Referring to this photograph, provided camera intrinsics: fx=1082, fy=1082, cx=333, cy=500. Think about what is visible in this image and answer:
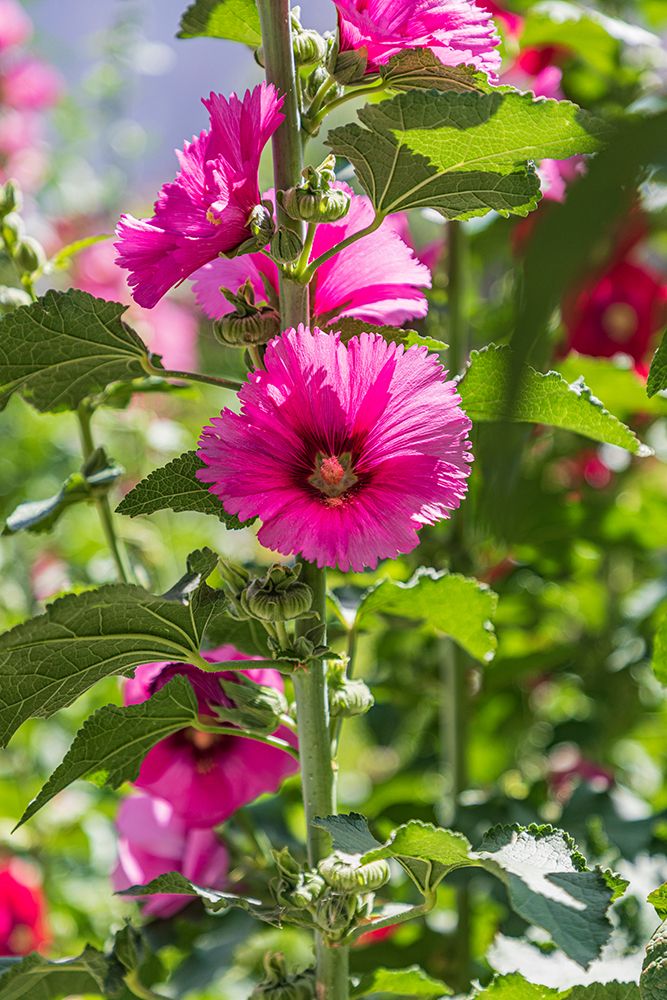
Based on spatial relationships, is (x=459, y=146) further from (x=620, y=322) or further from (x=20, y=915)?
(x=20, y=915)

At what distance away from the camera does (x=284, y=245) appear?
0.41m

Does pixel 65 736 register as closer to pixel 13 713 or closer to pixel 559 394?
pixel 13 713

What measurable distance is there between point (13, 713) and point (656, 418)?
28.2 inches

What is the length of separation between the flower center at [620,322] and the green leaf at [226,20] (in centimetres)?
60

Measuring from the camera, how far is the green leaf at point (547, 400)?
0.44 m

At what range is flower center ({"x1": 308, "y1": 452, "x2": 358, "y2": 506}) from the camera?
41 cm

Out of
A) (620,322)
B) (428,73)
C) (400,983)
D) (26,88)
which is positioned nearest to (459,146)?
(428,73)

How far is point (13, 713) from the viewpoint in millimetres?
435

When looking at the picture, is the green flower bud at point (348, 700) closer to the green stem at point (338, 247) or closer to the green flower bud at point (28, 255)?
the green stem at point (338, 247)

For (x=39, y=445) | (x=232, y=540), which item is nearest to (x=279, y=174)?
(x=39, y=445)

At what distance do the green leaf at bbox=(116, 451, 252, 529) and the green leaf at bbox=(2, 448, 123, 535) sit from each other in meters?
0.13

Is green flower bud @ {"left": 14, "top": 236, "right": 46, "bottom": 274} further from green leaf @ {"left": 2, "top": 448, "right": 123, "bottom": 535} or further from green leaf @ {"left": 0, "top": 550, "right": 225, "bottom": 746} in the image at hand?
green leaf @ {"left": 0, "top": 550, "right": 225, "bottom": 746}

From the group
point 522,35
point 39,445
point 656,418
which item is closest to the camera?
point 522,35

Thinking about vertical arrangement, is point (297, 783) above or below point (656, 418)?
below
